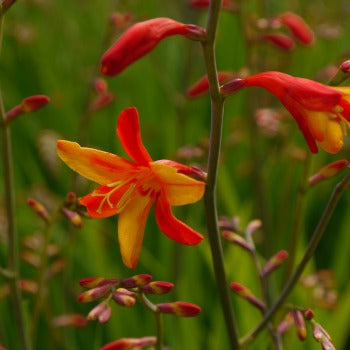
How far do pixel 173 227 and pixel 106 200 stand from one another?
0.43 ft

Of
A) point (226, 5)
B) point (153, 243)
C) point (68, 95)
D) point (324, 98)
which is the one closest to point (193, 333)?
point (153, 243)

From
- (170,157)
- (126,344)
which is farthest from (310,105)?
(170,157)

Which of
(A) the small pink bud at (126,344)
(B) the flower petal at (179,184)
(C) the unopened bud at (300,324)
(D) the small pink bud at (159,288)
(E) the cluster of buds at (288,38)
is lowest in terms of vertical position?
(A) the small pink bud at (126,344)

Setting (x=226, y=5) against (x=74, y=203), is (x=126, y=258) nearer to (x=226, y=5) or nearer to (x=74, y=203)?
(x=74, y=203)

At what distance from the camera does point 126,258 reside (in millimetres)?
870

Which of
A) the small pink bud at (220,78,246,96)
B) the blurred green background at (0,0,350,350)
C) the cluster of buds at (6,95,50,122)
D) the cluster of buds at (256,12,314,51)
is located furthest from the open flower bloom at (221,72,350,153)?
the cluster of buds at (256,12,314,51)

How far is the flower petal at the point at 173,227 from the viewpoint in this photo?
824 millimetres

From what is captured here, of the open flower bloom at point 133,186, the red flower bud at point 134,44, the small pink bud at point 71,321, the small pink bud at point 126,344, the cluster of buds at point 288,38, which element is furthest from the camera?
the cluster of buds at point 288,38

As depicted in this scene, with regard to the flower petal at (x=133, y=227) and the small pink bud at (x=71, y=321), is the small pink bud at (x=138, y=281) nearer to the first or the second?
the flower petal at (x=133, y=227)

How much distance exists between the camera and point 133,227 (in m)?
0.89

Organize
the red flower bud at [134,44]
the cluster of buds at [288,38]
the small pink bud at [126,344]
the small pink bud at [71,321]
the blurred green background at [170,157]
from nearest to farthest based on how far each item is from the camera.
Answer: the red flower bud at [134,44]
the small pink bud at [126,344]
the small pink bud at [71,321]
the cluster of buds at [288,38]
the blurred green background at [170,157]

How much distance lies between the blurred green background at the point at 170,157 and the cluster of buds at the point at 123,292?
40 cm

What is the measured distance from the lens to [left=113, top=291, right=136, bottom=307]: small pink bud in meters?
0.83

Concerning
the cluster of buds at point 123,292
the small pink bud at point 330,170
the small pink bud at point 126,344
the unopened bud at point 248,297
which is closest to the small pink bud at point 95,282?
the cluster of buds at point 123,292
